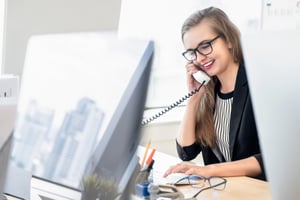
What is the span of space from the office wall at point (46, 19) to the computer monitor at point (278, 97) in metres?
1.56

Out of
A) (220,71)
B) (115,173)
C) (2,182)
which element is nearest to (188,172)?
(220,71)

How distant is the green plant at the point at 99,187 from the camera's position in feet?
2.60

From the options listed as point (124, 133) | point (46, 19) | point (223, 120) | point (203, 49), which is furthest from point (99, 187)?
point (46, 19)

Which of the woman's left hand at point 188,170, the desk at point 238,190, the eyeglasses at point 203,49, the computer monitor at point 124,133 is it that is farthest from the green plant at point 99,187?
the eyeglasses at point 203,49

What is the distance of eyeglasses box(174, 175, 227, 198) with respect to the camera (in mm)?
1589

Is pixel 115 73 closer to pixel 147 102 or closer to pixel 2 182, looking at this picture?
pixel 147 102

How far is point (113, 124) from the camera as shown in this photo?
0.77 m

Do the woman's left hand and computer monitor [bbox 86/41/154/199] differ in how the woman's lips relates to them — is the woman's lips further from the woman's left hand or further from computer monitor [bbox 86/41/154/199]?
computer monitor [bbox 86/41/154/199]

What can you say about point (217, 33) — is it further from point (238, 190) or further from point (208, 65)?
point (238, 190)

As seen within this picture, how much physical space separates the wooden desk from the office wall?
1120mm

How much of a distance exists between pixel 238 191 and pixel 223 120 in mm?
560

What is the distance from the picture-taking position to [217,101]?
210cm

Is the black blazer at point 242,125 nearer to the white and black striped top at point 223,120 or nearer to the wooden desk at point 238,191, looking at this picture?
the white and black striped top at point 223,120

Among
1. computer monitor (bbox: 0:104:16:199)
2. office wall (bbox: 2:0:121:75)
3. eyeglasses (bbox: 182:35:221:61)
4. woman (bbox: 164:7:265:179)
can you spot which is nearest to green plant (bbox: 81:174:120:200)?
computer monitor (bbox: 0:104:16:199)
